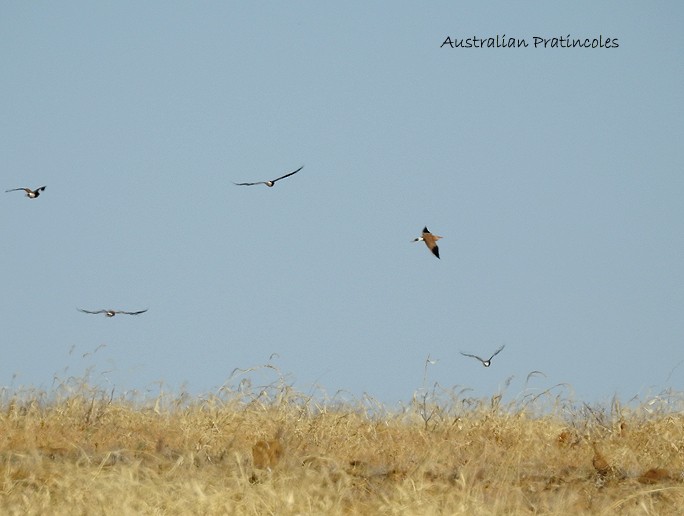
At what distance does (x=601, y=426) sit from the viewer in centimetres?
1123

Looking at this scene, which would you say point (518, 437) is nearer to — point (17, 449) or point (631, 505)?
point (631, 505)

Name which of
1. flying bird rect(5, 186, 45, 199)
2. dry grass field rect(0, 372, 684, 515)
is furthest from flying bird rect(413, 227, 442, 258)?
flying bird rect(5, 186, 45, 199)

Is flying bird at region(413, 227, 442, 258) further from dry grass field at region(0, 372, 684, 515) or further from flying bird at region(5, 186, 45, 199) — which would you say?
flying bird at region(5, 186, 45, 199)

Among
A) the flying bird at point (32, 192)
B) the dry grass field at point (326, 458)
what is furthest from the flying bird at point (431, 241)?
the flying bird at point (32, 192)

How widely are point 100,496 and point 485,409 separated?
19.8 feet

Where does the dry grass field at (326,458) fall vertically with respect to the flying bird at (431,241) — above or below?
below

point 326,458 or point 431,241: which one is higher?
point 431,241

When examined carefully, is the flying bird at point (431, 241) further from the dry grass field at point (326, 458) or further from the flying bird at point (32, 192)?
the flying bird at point (32, 192)

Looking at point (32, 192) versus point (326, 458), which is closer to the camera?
point (326, 458)

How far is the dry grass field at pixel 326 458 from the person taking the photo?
6.91 meters

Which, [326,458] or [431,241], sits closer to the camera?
[326,458]

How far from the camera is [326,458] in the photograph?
7375mm

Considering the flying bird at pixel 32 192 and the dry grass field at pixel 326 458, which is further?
the flying bird at pixel 32 192

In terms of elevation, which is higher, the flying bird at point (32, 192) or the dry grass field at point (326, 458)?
the flying bird at point (32, 192)
